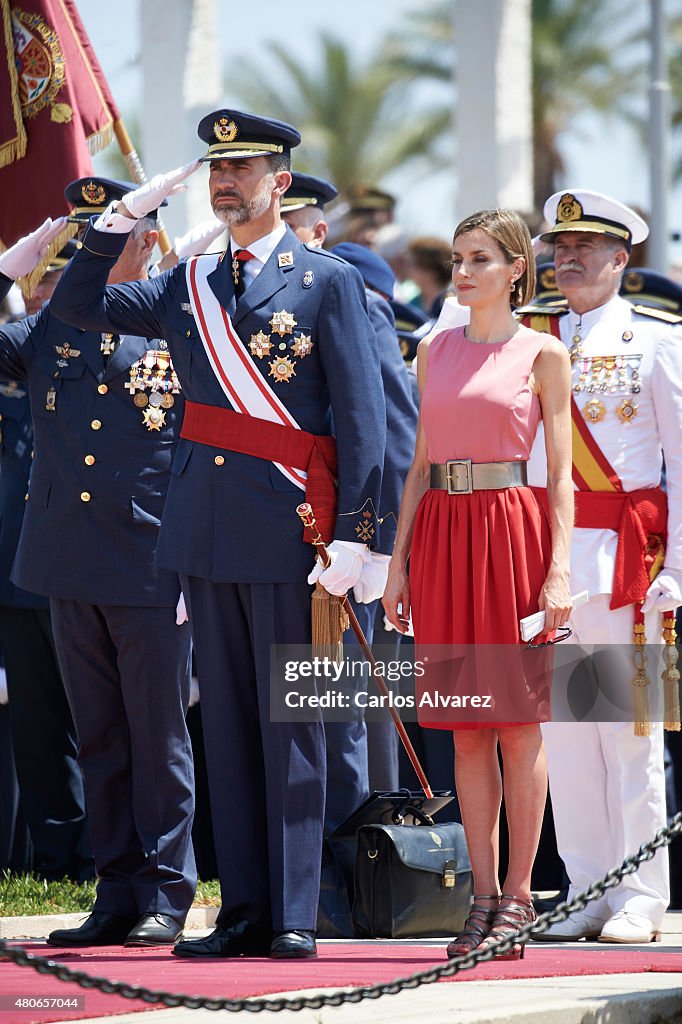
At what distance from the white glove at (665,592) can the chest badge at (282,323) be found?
1.54m

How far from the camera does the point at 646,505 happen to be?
5965 millimetres

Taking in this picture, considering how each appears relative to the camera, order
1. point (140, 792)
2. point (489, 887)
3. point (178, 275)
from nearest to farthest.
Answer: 1. point (489, 887)
2. point (178, 275)
3. point (140, 792)

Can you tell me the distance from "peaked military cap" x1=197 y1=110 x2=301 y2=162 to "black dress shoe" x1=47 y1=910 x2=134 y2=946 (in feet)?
7.75

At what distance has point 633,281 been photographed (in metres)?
7.91

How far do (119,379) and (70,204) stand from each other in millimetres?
1014

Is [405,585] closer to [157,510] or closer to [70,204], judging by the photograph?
[157,510]

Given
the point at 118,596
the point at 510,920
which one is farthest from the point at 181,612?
the point at 510,920

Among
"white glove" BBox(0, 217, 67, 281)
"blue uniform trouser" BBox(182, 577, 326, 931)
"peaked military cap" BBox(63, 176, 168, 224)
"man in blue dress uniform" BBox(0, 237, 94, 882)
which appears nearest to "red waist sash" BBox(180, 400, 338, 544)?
"blue uniform trouser" BBox(182, 577, 326, 931)

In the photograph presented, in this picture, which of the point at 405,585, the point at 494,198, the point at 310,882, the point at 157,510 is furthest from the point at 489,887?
the point at 494,198

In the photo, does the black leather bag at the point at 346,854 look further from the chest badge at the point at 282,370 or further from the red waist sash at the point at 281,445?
the chest badge at the point at 282,370

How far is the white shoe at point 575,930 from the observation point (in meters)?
5.79

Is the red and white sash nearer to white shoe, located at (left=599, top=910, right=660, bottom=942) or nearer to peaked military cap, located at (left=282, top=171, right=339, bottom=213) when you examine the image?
white shoe, located at (left=599, top=910, right=660, bottom=942)

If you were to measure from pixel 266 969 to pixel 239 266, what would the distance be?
2.02 m

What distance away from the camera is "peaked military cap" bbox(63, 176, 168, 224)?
632 centimetres
